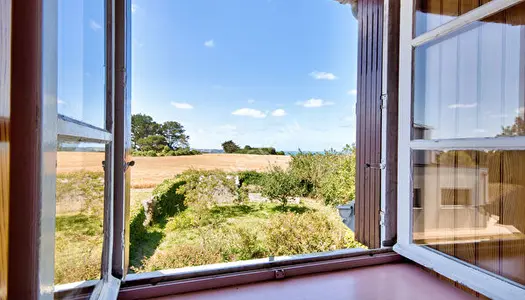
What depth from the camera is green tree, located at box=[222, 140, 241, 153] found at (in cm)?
483

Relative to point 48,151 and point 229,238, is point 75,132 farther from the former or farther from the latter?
point 229,238

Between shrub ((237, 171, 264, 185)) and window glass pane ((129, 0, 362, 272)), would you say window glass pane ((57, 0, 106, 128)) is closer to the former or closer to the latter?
window glass pane ((129, 0, 362, 272))

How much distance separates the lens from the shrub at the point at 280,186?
15.6ft

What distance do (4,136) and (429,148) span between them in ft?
4.45

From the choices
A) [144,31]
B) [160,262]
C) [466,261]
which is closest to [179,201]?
[160,262]

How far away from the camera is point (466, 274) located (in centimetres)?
99

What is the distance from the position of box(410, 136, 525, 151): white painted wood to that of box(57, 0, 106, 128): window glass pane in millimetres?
1231

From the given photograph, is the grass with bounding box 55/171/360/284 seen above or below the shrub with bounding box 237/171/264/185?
below

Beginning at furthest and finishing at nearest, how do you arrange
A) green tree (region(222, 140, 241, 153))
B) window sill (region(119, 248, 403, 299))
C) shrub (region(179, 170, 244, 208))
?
1. green tree (region(222, 140, 241, 153))
2. shrub (region(179, 170, 244, 208))
3. window sill (region(119, 248, 403, 299))

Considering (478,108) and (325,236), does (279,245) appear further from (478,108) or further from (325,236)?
(478,108)

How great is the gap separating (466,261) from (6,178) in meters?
1.38

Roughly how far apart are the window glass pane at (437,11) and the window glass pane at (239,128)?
2707 mm

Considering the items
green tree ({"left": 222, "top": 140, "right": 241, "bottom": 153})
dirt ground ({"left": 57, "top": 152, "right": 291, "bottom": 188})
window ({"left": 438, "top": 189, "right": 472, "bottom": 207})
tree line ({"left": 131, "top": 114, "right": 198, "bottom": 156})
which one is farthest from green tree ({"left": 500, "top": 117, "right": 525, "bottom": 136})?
green tree ({"left": 222, "top": 140, "right": 241, "bottom": 153})

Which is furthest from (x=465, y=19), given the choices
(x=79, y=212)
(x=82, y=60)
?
(x=79, y=212)
